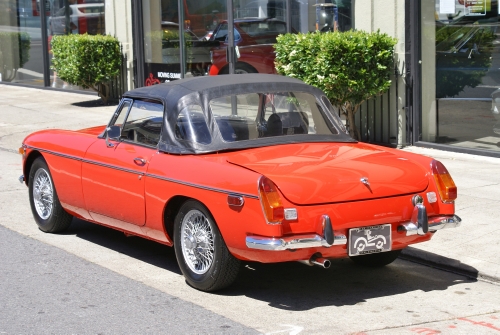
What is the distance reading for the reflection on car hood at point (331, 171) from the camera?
229 inches

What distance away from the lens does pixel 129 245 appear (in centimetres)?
791

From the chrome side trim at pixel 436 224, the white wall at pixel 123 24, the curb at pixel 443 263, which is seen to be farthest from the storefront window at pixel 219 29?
the chrome side trim at pixel 436 224

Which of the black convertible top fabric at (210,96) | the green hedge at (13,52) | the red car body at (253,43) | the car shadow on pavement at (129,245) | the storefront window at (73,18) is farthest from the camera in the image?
the green hedge at (13,52)

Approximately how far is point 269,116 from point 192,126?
655 mm

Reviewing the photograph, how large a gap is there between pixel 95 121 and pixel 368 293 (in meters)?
10.1

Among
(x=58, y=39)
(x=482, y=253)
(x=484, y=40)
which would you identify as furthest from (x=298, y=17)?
(x=482, y=253)

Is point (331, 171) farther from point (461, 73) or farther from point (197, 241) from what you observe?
point (461, 73)

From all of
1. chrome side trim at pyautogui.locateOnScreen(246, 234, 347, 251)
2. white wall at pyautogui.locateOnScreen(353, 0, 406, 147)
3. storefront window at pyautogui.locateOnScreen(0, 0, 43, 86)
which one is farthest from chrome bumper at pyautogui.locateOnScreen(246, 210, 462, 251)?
storefront window at pyautogui.locateOnScreen(0, 0, 43, 86)

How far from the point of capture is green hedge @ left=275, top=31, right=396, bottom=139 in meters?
11.5

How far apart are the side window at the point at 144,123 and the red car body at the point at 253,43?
7.16 metres

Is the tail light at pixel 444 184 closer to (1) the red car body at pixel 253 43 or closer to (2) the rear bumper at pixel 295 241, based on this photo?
(2) the rear bumper at pixel 295 241

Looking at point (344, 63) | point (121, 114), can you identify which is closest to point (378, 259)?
point (121, 114)

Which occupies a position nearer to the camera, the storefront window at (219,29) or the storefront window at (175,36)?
the storefront window at (219,29)

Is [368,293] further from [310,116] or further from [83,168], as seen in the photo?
[83,168]
